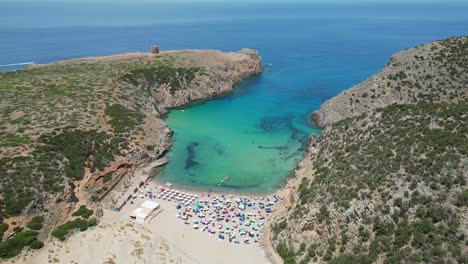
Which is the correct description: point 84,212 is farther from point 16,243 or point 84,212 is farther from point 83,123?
point 83,123

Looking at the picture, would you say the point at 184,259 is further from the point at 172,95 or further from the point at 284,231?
the point at 172,95

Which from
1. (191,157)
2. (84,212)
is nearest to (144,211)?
(84,212)

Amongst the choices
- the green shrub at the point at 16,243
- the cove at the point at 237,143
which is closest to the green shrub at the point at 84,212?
the green shrub at the point at 16,243

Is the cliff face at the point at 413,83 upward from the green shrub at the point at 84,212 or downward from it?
upward

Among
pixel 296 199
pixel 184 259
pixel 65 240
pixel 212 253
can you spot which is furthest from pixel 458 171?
pixel 65 240

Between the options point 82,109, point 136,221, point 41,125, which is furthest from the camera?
point 82,109

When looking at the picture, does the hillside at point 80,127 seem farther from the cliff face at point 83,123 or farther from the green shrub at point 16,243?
the green shrub at point 16,243
